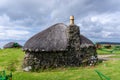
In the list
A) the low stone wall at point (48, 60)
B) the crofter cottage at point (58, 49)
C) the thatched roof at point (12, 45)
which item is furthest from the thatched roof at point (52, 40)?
the thatched roof at point (12, 45)

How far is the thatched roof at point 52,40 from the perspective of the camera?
24.9m

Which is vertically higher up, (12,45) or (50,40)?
(12,45)

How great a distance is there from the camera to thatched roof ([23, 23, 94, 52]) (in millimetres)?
24859

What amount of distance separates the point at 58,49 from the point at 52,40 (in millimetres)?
1276

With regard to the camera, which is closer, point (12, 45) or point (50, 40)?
point (50, 40)

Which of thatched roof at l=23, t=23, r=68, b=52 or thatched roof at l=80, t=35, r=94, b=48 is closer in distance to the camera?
thatched roof at l=23, t=23, r=68, b=52

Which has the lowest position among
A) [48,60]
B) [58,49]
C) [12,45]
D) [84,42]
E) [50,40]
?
[48,60]

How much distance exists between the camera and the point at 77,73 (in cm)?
2170

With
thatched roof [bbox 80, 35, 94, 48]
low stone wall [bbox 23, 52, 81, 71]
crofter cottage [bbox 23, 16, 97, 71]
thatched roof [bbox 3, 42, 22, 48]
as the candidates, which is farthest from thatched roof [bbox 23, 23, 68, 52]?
thatched roof [bbox 3, 42, 22, 48]

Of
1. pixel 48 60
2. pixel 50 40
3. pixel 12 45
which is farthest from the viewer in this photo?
pixel 12 45

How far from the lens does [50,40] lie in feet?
83.5

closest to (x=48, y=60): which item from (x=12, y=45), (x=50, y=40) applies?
(x=50, y=40)

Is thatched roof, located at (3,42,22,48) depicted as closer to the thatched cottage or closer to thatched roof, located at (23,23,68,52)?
the thatched cottage

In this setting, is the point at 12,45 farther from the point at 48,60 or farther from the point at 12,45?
the point at 48,60
